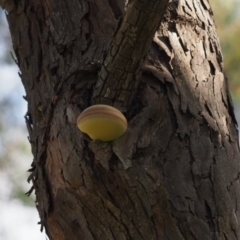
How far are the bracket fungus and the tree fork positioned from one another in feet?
0.21

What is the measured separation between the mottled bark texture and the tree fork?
0.11 ft

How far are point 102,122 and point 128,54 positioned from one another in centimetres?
15

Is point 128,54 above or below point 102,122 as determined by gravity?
above

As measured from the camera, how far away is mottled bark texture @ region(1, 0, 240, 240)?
3.25 feet

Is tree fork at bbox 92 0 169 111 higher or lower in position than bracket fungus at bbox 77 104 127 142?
higher

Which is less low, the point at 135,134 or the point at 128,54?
the point at 128,54

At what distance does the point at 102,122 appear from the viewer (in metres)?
0.98

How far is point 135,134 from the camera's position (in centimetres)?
103

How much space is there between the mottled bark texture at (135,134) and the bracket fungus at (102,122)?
2cm

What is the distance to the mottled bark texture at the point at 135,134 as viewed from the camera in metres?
0.99

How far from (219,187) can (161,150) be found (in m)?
0.13

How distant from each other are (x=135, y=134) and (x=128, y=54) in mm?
153

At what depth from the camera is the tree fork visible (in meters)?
0.99

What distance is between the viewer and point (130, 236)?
38.7 inches
